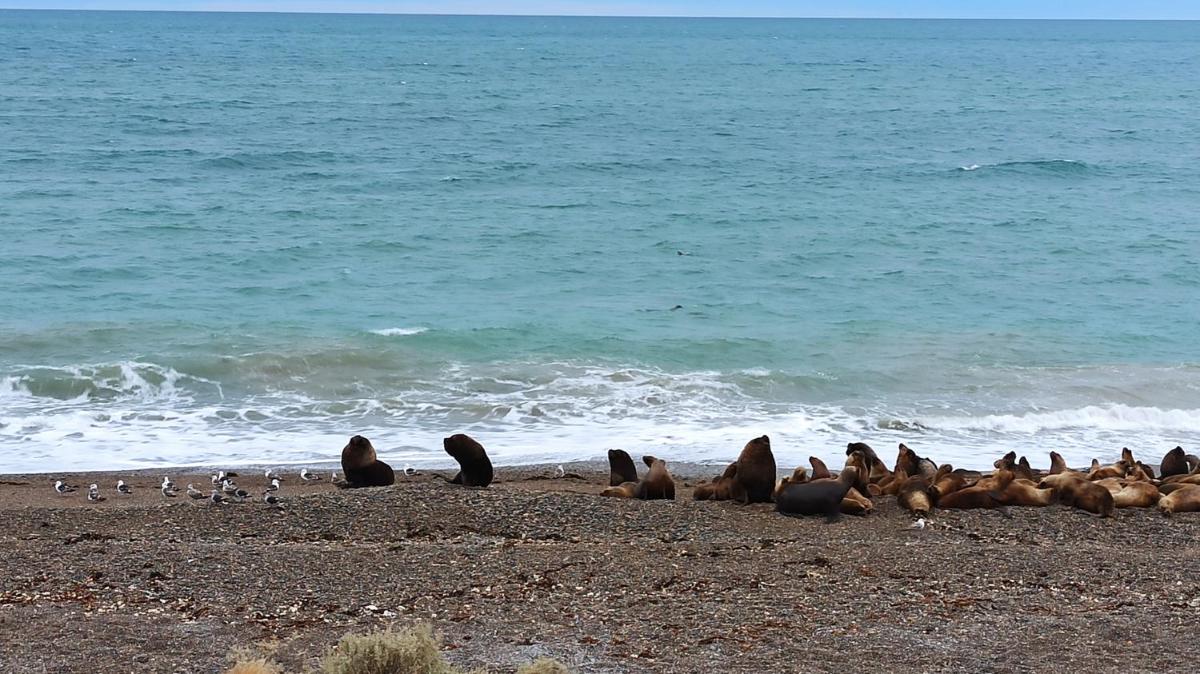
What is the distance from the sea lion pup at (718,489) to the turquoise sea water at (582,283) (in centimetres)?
282

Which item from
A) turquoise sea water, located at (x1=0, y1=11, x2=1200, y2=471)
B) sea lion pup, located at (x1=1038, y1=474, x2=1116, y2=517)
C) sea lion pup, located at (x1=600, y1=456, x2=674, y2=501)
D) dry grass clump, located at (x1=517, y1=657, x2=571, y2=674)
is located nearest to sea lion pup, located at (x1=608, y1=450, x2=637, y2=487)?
sea lion pup, located at (x1=600, y1=456, x2=674, y2=501)

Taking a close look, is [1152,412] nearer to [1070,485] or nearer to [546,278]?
[1070,485]

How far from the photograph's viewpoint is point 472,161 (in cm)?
3947

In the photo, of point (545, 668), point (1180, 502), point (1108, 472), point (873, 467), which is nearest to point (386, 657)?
point (545, 668)

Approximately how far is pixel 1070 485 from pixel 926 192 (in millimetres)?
24749

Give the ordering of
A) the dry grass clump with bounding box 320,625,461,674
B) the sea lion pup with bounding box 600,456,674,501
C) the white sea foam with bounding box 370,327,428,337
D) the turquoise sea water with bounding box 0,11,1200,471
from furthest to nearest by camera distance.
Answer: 1. the white sea foam with bounding box 370,327,428,337
2. the turquoise sea water with bounding box 0,11,1200,471
3. the sea lion pup with bounding box 600,456,674,501
4. the dry grass clump with bounding box 320,625,461,674

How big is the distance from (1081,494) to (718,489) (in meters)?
3.10

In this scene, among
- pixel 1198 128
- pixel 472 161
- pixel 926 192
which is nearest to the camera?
pixel 926 192

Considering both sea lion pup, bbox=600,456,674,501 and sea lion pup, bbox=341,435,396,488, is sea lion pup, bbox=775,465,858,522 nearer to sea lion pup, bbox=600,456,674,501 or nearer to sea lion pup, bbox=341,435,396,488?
sea lion pup, bbox=600,456,674,501

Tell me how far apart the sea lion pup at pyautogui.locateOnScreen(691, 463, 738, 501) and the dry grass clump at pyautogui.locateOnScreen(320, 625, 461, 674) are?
5616 mm

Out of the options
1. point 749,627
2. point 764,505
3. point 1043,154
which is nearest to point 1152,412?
point 764,505

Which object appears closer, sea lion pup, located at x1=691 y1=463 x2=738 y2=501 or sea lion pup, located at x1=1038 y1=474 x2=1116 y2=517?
sea lion pup, located at x1=1038 y1=474 x2=1116 y2=517

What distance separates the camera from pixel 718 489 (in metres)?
11.8

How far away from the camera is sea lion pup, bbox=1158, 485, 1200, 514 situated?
37.6 feet
